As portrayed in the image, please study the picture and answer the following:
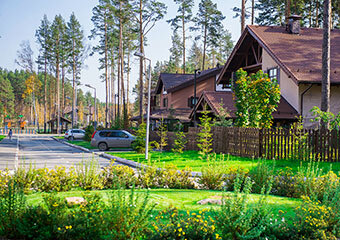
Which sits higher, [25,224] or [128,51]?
[128,51]

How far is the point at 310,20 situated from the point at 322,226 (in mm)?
41883

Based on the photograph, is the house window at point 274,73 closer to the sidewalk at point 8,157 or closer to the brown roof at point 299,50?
the brown roof at point 299,50

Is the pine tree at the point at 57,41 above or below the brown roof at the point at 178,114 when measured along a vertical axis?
above

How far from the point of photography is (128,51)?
6969cm

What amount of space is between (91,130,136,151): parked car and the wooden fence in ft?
39.6

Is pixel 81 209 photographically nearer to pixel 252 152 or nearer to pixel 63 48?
pixel 252 152

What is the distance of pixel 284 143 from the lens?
59.8ft

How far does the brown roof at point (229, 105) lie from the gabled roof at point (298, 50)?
2519mm

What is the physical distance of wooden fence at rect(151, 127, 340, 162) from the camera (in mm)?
17297

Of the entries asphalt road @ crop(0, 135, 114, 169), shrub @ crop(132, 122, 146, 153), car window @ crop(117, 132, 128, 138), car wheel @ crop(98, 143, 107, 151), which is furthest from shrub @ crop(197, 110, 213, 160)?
car wheel @ crop(98, 143, 107, 151)

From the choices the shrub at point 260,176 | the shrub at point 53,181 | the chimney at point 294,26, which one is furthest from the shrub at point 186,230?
the chimney at point 294,26

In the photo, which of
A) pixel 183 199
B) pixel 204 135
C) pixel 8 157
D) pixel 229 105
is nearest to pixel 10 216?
pixel 183 199

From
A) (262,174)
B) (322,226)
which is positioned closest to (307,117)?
(262,174)

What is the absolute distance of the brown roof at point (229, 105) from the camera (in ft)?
81.0
